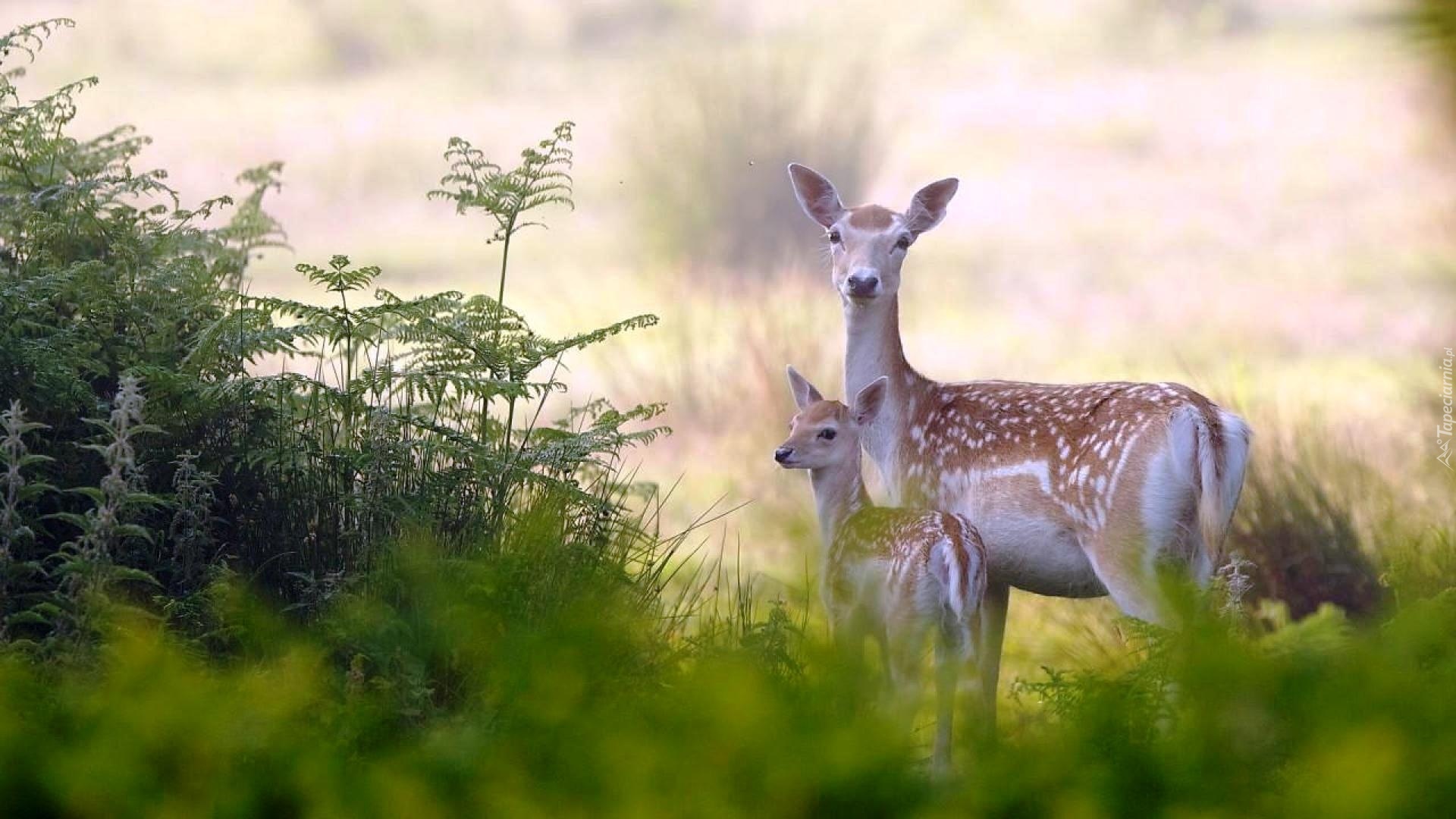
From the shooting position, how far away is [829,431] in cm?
498

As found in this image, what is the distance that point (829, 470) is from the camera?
5023mm

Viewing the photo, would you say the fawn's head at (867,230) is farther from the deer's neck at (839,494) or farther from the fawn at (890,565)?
the deer's neck at (839,494)

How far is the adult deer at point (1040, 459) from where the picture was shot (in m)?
4.63

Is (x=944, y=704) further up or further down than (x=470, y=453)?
further down

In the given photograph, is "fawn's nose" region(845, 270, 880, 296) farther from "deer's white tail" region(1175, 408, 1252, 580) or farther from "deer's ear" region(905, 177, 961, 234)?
"deer's white tail" region(1175, 408, 1252, 580)

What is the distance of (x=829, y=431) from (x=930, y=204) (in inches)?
33.6

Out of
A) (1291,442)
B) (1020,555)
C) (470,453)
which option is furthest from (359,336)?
(1291,442)

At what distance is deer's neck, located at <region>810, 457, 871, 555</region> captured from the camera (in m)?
5.00

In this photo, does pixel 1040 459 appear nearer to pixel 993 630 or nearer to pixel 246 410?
pixel 993 630

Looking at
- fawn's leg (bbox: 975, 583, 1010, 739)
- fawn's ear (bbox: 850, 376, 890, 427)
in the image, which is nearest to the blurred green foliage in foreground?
fawn's leg (bbox: 975, 583, 1010, 739)

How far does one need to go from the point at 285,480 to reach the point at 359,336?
49 cm

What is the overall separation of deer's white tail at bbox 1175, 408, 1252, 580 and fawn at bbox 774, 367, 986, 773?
0.63 m

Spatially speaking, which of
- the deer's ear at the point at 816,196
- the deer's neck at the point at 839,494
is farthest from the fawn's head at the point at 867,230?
the deer's neck at the point at 839,494

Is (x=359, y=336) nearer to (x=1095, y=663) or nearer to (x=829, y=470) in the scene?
(x=829, y=470)
